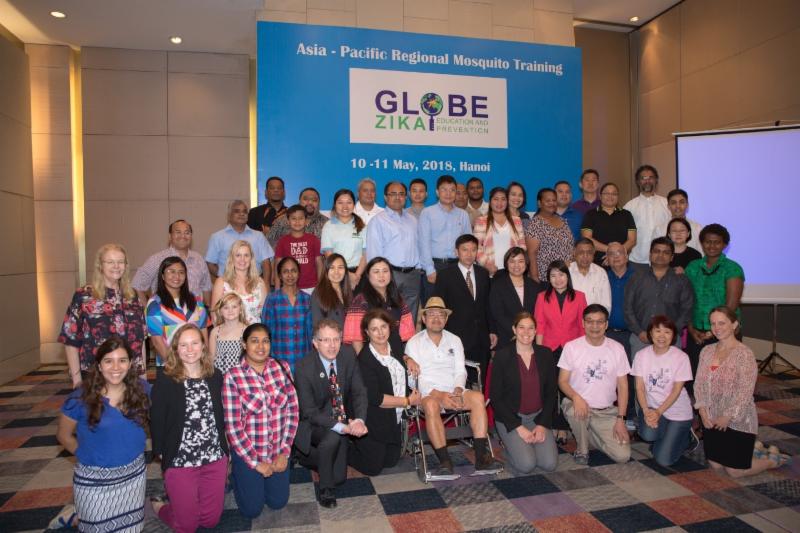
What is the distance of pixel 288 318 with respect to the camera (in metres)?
3.81

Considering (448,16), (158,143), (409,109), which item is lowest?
(158,143)

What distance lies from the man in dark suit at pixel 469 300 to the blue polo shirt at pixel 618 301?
3.48 ft

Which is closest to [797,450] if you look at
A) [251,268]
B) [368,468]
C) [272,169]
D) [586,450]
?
[586,450]

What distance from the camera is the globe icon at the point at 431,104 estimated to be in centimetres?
634

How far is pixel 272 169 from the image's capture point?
590 cm

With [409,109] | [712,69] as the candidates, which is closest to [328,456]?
[409,109]

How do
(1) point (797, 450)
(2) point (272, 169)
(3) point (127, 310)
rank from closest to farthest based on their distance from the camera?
(3) point (127, 310)
(1) point (797, 450)
(2) point (272, 169)

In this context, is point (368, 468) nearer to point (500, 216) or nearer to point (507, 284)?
point (507, 284)

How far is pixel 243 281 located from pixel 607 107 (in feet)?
23.1

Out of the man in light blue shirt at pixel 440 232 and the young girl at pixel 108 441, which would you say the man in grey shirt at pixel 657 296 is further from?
the young girl at pixel 108 441

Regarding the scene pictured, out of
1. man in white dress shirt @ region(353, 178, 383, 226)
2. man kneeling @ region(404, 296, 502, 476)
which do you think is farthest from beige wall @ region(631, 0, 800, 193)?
man kneeling @ region(404, 296, 502, 476)

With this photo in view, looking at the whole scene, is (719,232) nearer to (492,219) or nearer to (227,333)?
(492,219)

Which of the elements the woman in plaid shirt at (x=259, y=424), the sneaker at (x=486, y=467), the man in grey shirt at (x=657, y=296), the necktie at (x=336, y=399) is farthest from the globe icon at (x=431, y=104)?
the sneaker at (x=486, y=467)

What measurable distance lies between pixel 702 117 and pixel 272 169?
5828 millimetres
